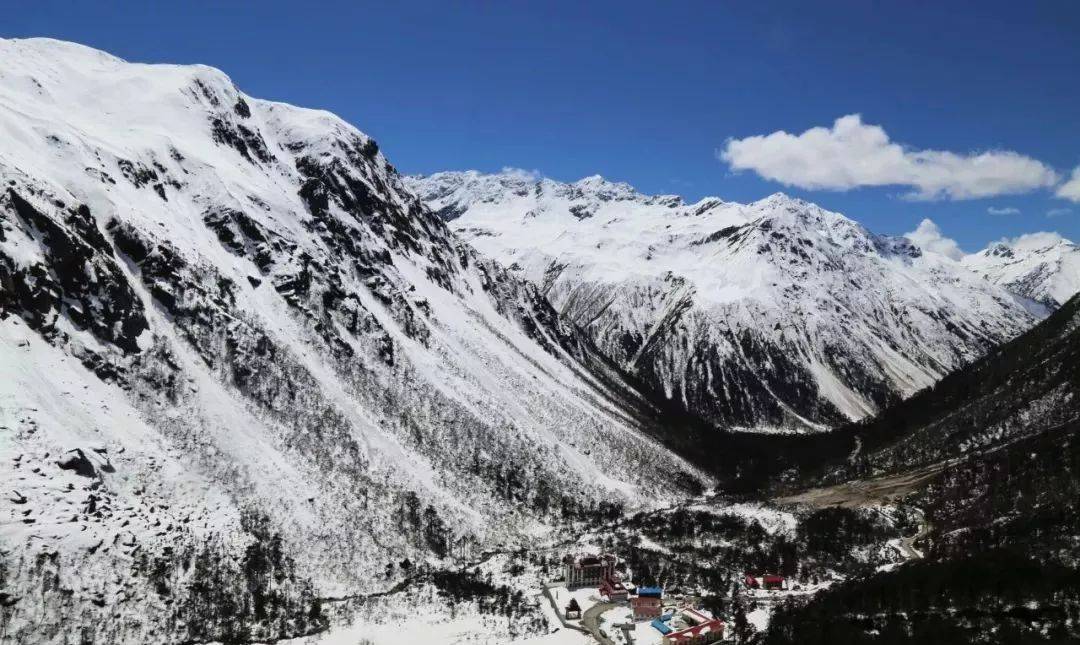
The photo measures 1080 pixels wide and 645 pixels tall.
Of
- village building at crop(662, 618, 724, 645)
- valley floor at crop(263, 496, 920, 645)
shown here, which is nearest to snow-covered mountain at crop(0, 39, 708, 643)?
valley floor at crop(263, 496, 920, 645)

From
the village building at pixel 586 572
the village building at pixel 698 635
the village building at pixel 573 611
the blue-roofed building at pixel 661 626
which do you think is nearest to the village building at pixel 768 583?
the village building at pixel 586 572

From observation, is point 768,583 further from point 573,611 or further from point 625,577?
point 573,611

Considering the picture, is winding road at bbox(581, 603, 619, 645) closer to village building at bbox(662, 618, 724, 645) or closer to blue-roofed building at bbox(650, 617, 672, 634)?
blue-roofed building at bbox(650, 617, 672, 634)

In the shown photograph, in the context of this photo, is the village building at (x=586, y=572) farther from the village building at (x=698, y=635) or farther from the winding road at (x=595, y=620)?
the village building at (x=698, y=635)

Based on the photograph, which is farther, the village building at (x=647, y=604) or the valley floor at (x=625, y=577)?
the village building at (x=647, y=604)

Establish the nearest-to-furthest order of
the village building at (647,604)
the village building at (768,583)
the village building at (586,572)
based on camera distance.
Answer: the village building at (647,604) < the village building at (768,583) < the village building at (586,572)

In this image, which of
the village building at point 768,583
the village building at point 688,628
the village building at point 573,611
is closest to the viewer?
the village building at point 688,628
